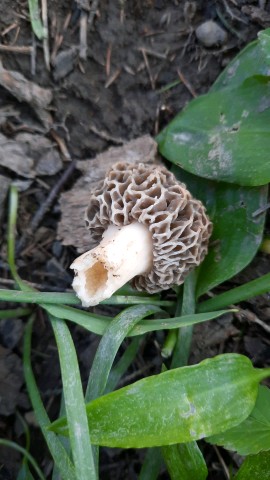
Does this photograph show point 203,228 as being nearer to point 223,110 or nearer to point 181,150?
point 181,150

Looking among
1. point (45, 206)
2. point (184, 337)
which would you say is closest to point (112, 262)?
point (184, 337)

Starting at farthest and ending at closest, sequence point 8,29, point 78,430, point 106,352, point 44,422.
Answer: point 8,29
point 44,422
point 106,352
point 78,430

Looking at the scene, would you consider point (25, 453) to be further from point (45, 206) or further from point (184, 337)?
point (45, 206)

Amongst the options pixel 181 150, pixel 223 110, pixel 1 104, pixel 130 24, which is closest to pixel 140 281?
pixel 181 150

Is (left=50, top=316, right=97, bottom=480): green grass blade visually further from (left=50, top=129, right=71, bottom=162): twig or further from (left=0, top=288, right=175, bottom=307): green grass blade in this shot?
(left=50, top=129, right=71, bottom=162): twig

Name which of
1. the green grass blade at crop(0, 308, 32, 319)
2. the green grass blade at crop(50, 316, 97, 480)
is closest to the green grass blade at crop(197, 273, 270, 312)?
the green grass blade at crop(50, 316, 97, 480)

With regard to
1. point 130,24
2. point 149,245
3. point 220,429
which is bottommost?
point 220,429

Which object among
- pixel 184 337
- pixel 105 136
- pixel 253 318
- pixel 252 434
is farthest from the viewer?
pixel 105 136
